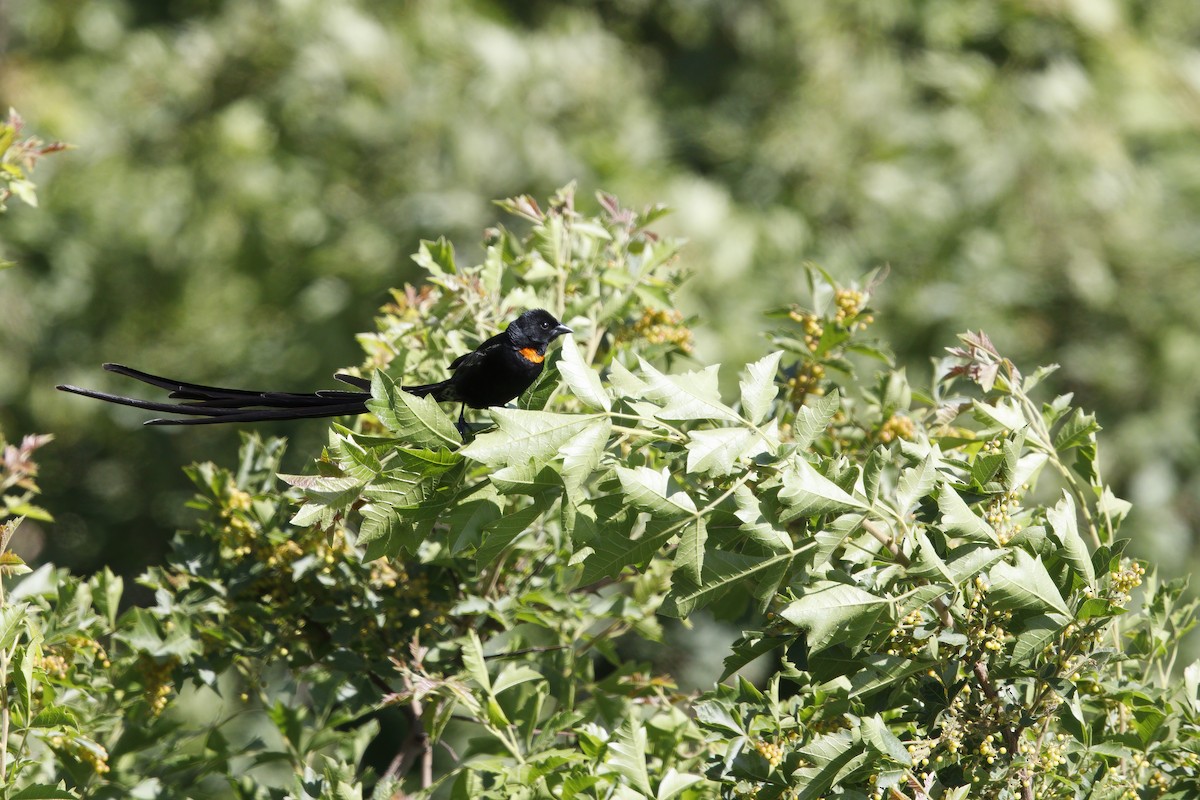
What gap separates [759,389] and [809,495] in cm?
16

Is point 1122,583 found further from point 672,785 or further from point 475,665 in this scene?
point 475,665

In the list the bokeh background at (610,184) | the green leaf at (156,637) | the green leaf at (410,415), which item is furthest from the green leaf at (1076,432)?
the bokeh background at (610,184)

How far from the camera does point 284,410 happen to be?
1513 millimetres

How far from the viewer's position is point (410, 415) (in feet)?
4.12

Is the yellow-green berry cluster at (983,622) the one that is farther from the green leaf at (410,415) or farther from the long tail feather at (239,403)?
the long tail feather at (239,403)

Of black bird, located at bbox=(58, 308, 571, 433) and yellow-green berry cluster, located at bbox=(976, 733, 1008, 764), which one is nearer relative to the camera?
yellow-green berry cluster, located at bbox=(976, 733, 1008, 764)

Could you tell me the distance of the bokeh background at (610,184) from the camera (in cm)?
650

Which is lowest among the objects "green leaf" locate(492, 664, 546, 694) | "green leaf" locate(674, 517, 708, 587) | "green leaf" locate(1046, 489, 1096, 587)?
"green leaf" locate(492, 664, 546, 694)

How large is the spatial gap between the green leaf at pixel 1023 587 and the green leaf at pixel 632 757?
0.46 meters

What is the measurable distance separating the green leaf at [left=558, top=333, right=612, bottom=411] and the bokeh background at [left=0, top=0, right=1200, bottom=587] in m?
4.88

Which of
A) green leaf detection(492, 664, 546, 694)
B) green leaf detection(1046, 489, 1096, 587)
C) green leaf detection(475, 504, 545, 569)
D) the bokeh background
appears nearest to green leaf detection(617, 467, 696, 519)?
green leaf detection(475, 504, 545, 569)

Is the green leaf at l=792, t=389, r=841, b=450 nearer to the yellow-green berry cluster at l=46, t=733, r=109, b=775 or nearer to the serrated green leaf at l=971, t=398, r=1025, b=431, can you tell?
the serrated green leaf at l=971, t=398, r=1025, b=431

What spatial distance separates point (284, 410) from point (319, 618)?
1.35 ft

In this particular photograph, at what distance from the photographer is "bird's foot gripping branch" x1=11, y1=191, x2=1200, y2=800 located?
1.22 m
